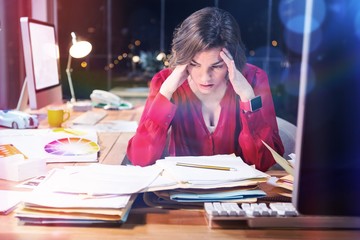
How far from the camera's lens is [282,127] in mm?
1836

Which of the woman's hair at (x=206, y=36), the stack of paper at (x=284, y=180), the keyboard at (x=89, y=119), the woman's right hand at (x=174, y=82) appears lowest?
the keyboard at (x=89, y=119)

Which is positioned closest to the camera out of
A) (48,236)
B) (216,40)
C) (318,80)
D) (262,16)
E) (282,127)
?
(318,80)

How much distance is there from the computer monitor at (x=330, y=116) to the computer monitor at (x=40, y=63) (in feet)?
4.64

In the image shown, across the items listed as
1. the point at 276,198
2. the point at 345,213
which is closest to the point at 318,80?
the point at 345,213

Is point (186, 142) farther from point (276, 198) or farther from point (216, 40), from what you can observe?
point (276, 198)

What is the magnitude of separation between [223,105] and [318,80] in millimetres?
1101

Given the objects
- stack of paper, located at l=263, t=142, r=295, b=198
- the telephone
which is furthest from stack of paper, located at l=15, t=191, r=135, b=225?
the telephone

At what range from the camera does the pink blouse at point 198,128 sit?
153cm

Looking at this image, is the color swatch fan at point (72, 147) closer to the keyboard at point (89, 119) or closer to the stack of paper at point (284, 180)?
the keyboard at point (89, 119)

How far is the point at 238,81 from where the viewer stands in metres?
1.55

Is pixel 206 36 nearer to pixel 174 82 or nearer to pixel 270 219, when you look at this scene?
pixel 174 82

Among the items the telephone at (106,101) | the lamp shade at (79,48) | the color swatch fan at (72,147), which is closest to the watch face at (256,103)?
the color swatch fan at (72,147)

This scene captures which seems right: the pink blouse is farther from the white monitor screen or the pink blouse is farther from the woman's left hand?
the white monitor screen

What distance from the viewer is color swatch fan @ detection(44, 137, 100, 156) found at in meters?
1.42
